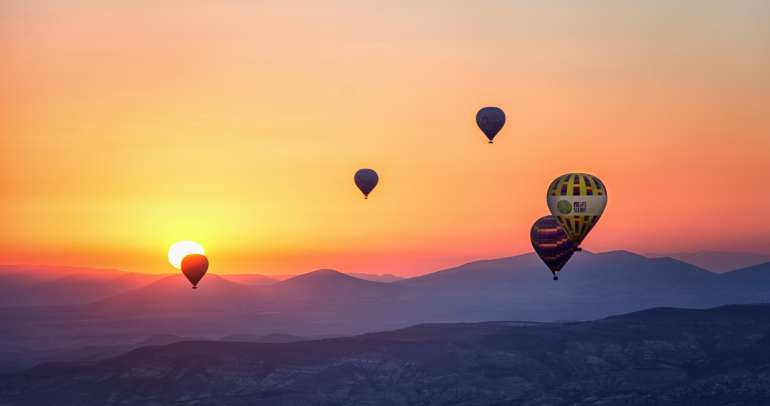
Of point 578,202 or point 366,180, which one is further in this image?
point 366,180

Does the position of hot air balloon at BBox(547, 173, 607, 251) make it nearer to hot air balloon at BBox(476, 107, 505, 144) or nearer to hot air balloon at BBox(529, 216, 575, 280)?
hot air balloon at BBox(529, 216, 575, 280)

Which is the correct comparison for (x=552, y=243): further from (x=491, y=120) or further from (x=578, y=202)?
(x=491, y=120)

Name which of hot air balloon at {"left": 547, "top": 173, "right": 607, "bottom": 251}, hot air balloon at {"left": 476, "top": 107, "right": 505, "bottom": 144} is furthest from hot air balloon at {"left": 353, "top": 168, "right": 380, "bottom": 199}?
hot air balloon at {"left": 547, "top": 173, "right": 607, "bottom": 251}

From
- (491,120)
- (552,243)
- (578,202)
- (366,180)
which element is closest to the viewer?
(578,202)

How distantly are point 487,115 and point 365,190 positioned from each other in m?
29.5

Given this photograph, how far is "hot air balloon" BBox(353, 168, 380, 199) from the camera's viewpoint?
187m

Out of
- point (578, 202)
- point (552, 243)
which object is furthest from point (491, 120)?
point (578, 202)

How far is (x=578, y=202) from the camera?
14550 centimetres

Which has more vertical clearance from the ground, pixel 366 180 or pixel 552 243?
pixel 366 180

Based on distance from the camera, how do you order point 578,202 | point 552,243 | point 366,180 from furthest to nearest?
point 366,180
point 552,243
point 578,202

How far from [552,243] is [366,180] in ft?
125

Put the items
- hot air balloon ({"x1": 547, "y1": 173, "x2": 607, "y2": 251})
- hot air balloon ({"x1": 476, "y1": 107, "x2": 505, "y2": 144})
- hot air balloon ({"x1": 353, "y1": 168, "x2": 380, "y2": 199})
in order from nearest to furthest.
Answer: hot air balloon ({"x1": 547, "y1": 173, "x2": 607, "y2": 251}) → hot air balloon ({"x1": 476, "y1": 107, "x2": 505, "y2": 144}) → hot air balloon ({"x1": 353, "y1": 168, "x2": 380, "y2": 199})

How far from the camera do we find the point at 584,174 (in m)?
148

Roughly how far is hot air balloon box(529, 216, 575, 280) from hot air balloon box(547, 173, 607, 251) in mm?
10624
